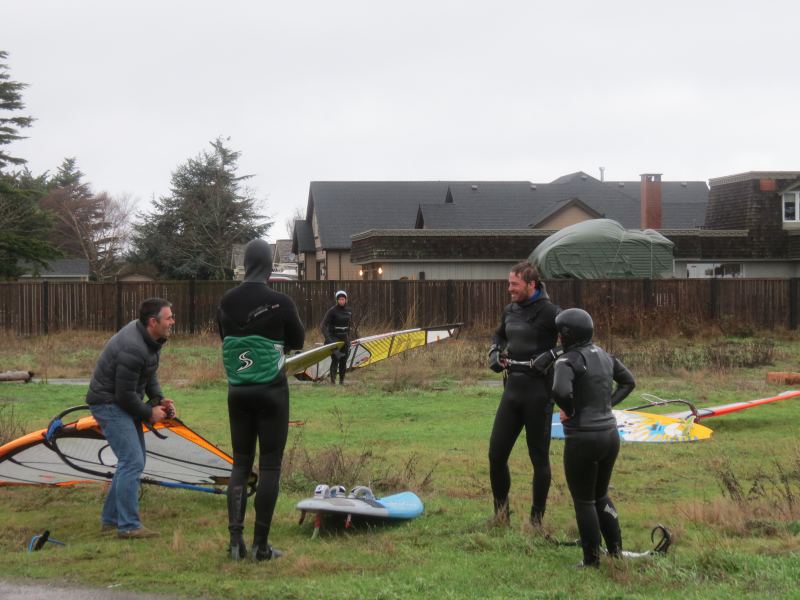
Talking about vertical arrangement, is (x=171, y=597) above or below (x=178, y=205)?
below

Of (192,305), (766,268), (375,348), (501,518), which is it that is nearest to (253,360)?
(501,518)

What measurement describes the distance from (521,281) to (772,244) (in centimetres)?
3484

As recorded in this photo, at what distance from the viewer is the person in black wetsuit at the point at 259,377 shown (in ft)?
20.6

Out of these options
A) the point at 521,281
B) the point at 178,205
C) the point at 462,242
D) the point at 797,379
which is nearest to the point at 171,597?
the point at 521,281

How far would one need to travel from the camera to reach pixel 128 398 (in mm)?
6973

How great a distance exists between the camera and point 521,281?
6.95 metres

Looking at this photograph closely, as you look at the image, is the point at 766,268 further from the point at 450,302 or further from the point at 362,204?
the point at 362,204

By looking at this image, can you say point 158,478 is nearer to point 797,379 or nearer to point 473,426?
point 473,426

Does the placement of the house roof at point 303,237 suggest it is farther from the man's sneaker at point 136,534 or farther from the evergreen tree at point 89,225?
the man's sneaker at point 136,534

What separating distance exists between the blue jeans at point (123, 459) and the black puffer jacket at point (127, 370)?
0.08m

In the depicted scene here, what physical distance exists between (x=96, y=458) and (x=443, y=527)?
112 inches

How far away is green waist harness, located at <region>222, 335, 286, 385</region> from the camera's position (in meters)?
6.25

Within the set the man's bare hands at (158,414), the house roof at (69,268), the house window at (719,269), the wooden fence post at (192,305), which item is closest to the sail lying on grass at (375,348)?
the man's bare hands at (158,414)

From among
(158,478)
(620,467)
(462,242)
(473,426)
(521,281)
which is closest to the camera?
(521,281)
